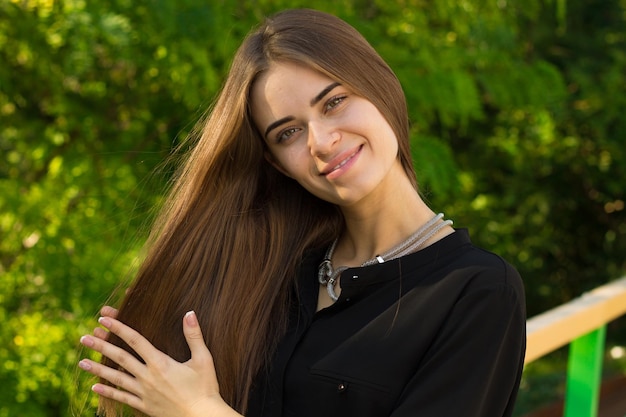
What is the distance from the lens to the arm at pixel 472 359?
1.74 m

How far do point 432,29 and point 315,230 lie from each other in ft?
7.75

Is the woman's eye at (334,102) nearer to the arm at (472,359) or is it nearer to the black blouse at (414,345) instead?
the black blouse at (414,345)

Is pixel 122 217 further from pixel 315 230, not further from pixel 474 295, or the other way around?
pixel 474 295

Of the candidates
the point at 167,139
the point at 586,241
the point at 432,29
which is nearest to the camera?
the point at 167,139

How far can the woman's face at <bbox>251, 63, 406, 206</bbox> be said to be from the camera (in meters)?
2.00

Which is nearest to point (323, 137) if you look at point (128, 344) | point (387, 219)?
point (387, 219)

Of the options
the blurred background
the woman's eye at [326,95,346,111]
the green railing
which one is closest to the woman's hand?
the woman's eye at [326,95,346,111]

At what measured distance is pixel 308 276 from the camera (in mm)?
2289

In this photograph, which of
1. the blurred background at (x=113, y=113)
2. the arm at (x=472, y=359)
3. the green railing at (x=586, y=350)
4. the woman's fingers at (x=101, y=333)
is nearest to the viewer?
the arm at (x=472, y=359)

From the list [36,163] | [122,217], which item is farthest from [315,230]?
[36,163]

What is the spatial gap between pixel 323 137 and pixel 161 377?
620 mm

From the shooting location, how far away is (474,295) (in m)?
1.78

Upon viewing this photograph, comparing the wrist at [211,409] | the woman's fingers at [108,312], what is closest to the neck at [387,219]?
the wrist at [211,409]

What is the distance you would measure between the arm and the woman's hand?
16.7 inches
